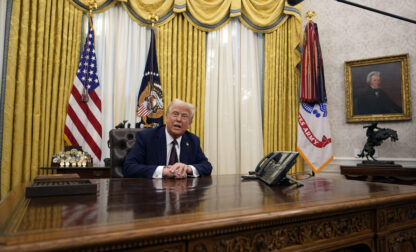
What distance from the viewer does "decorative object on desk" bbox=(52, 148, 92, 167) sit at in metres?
3.60

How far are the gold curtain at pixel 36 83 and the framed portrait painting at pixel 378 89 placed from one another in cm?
451

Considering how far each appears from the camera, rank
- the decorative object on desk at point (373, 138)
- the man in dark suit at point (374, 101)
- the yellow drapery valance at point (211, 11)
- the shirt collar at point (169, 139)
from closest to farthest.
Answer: the shirt collar at point (169, 139)
the decorative object on desk at point (373, 138)
the yellow drapery valance at point (211, 11)
the man in dark suit at point (374, 101)

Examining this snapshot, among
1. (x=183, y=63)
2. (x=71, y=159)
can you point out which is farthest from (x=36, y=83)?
(x=183, y=63)

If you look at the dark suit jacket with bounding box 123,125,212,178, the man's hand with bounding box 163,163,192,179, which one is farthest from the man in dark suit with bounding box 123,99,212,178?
the man's hand with bounding box 163,163,192,179

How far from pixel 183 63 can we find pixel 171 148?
2.50 metres

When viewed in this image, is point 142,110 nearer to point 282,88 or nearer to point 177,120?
point 177,120

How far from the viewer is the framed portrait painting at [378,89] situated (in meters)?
4.80

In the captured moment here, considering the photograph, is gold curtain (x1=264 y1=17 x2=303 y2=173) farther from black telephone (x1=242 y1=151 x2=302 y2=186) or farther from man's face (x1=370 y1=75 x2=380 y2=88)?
black telephone (x1=242 y1=151 x2=302 y2=186)

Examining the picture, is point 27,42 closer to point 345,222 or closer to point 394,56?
point 345,222

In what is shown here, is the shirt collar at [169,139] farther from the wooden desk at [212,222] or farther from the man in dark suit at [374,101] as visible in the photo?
the man in dark suit at [374,101]

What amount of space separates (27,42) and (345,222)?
13.6ft

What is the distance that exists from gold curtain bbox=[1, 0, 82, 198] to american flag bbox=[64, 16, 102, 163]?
11 centimetres

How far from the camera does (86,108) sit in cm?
418

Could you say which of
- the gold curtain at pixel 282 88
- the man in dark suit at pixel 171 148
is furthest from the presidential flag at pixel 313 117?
the man in dark suit at pixel 171 148
